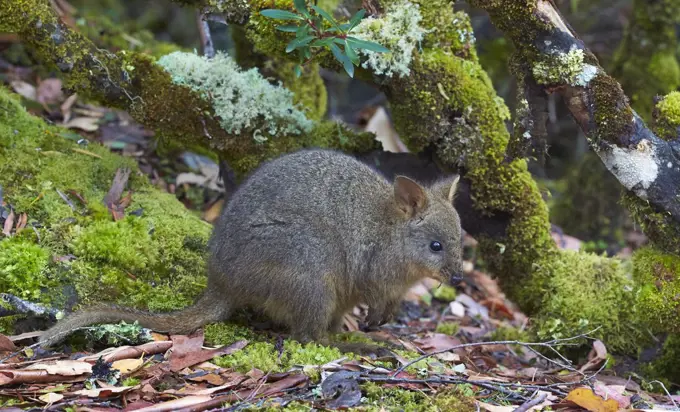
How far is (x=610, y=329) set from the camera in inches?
240

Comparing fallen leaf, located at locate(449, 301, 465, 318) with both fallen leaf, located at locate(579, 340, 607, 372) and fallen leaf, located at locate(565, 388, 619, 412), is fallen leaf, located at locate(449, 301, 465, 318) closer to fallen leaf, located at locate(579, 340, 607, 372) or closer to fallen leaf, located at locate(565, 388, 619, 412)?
fallen leaf, located at locate(579, 340, 607, 372)

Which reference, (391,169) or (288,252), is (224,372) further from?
(391,169)

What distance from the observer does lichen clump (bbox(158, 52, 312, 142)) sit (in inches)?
243

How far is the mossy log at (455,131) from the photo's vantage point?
233 inches

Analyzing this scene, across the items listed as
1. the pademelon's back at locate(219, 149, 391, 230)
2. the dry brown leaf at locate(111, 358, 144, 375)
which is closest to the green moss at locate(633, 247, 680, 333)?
the pademelon's back at locate(219, 149, 391, 230)

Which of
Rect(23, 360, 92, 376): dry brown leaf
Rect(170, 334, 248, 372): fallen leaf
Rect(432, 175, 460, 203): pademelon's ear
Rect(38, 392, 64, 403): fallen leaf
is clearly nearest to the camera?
Rect(38, 392, 64, 403): fallen leaf

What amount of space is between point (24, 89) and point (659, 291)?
632cm

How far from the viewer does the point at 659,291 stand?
5.44 metres

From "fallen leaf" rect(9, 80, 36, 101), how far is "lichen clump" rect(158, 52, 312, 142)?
2.22 m

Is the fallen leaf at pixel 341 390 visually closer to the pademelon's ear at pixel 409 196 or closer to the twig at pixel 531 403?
the twig at pixel 531 403

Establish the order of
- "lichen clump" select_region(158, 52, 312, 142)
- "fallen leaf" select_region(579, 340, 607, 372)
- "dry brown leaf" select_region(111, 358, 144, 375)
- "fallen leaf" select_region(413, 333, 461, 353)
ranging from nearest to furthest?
"dry brown leaf" select_region(111, 358, 144, 375) < "fallen leaf" select_region(579, 340, 607, 372) < "fallen leaf" select_region(413, 333, 461, 353) < "lichen clump" select_region(158, 52, 312, 142)

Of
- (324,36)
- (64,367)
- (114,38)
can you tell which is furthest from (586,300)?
(114,38)

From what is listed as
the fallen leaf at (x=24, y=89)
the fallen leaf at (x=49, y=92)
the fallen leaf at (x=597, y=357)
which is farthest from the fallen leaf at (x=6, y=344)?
the fallen leaf at (x=597, y=357)

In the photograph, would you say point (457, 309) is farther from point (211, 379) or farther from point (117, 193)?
point (211, 379)
